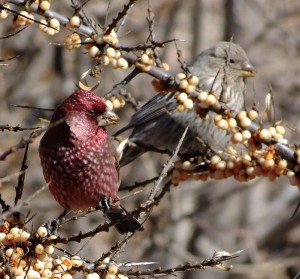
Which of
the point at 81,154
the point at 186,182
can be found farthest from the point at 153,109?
the point at 186,182

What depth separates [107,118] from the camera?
462 cm

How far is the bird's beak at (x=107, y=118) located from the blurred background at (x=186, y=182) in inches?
206

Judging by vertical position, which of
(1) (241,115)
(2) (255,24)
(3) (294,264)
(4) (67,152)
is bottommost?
(3) (294,264)

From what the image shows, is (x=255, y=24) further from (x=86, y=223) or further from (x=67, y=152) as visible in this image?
(x=67, y=152)

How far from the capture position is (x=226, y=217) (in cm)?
1117

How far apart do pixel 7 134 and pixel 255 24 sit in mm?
3842

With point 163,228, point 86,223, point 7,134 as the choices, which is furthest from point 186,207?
point 7,134

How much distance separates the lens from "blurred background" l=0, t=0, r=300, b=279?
10.0 meters

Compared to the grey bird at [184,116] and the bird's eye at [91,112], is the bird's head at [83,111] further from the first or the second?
the grey bird at [184,116]

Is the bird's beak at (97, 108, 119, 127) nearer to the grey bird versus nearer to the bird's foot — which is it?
the bird's foot

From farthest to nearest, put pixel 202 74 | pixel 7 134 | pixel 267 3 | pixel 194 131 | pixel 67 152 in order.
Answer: pixel 267 3 → pixel 7 134 → pixel 202 74 → pixel 194 131 → pixel 67 152

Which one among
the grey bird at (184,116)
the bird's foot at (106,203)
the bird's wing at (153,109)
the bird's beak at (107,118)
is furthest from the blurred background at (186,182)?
the bird's beak at (107,118)

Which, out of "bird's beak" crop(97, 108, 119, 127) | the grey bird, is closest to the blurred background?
the grey bird

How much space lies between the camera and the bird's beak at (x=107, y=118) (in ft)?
15.0
